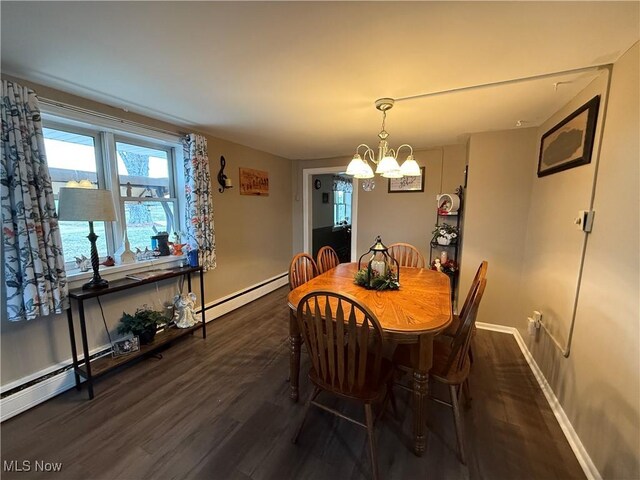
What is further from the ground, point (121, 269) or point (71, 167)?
point (71, 167)

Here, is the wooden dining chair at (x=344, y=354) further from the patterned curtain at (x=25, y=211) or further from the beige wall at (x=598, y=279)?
the patterned curtain at (x=25, y=211)

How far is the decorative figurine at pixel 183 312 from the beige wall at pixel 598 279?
10.0 feet

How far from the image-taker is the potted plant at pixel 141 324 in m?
2.30

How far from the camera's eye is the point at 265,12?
1124 millimetres

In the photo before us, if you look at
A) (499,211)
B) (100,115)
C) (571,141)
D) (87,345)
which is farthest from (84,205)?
(499,211)

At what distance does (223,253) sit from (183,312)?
89cm

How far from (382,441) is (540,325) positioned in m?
1.65

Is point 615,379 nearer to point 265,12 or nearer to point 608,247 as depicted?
point 608,247

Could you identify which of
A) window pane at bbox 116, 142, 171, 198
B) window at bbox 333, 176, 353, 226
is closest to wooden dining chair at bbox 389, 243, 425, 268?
window pane at bbox 116, 142, 171, 198

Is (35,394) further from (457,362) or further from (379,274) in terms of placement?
(457,362)

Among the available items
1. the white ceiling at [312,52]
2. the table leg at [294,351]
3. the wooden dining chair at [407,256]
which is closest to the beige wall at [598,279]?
the white ceiling at [312,52]

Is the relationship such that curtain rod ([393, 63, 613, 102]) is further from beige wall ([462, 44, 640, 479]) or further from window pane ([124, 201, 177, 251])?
window pane ([124, 201, 177, 251])

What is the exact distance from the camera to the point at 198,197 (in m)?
2.81

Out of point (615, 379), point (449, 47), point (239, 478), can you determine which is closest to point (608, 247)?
point (615, 379)
